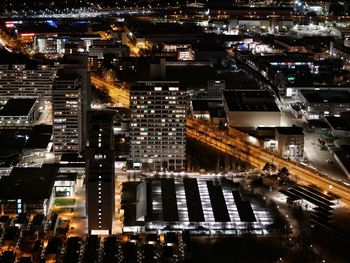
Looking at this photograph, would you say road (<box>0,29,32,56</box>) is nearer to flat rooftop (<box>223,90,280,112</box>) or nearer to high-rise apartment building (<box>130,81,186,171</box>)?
flat rooftop (<box>223,90,280,112</box>)

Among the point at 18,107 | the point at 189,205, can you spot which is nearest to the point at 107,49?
the point at 18,107

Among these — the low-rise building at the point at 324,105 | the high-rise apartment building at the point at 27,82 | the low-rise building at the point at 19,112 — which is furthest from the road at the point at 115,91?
the low-rise building at the point at 324,105

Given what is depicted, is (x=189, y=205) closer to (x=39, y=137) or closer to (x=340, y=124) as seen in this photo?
(x=39, y=137)

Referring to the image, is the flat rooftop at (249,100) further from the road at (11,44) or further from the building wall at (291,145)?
the road at (11,44)

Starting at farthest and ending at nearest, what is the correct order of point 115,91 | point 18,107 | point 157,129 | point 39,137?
point 115,91 < point 18,107 < point 39,137 < point 157,129

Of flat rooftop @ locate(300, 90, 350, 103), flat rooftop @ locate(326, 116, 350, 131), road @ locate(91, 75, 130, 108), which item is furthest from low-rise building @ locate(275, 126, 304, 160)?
road @ locate(91, 75, 130, 108)

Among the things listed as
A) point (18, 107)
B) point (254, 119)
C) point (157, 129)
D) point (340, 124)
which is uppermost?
point (157, 129)
